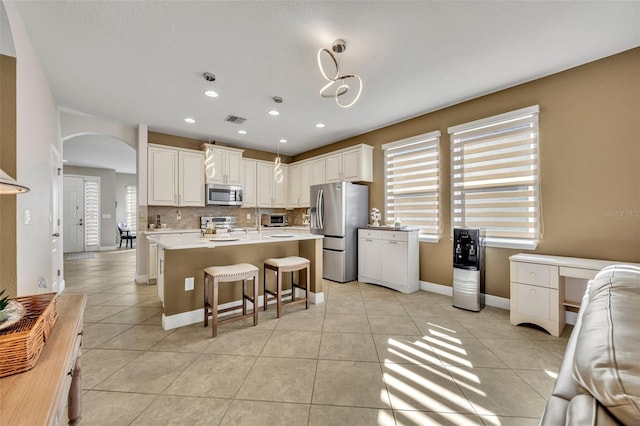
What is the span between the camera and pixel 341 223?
4.56 m

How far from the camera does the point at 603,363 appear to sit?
61 cm

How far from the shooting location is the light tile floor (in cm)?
158

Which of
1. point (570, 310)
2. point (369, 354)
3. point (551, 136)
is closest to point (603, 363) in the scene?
point (369, 354)

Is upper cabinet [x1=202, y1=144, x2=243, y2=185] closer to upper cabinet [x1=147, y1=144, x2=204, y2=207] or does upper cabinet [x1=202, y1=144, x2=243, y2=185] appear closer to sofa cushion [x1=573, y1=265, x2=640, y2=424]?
upper cabinet [x1=147, y1=144, x2=204, y2=207]

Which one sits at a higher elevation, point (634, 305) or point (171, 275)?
point (634, 305)

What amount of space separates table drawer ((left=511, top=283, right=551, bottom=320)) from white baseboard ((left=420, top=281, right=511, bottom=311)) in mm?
521

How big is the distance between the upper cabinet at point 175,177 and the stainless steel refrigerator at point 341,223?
2.43 m

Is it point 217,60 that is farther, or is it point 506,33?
point 217,60

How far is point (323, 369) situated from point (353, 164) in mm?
3656

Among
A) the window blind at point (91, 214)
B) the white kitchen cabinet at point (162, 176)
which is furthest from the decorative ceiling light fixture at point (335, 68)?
the window blind at point (91, 214)

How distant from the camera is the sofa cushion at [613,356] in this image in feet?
1.75

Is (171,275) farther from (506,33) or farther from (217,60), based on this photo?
(506,33)

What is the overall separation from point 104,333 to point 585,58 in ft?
18.3

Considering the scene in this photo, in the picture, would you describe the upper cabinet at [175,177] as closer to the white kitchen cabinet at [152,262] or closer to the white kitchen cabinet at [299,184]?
the white kitchen cabinet at [152,262]
